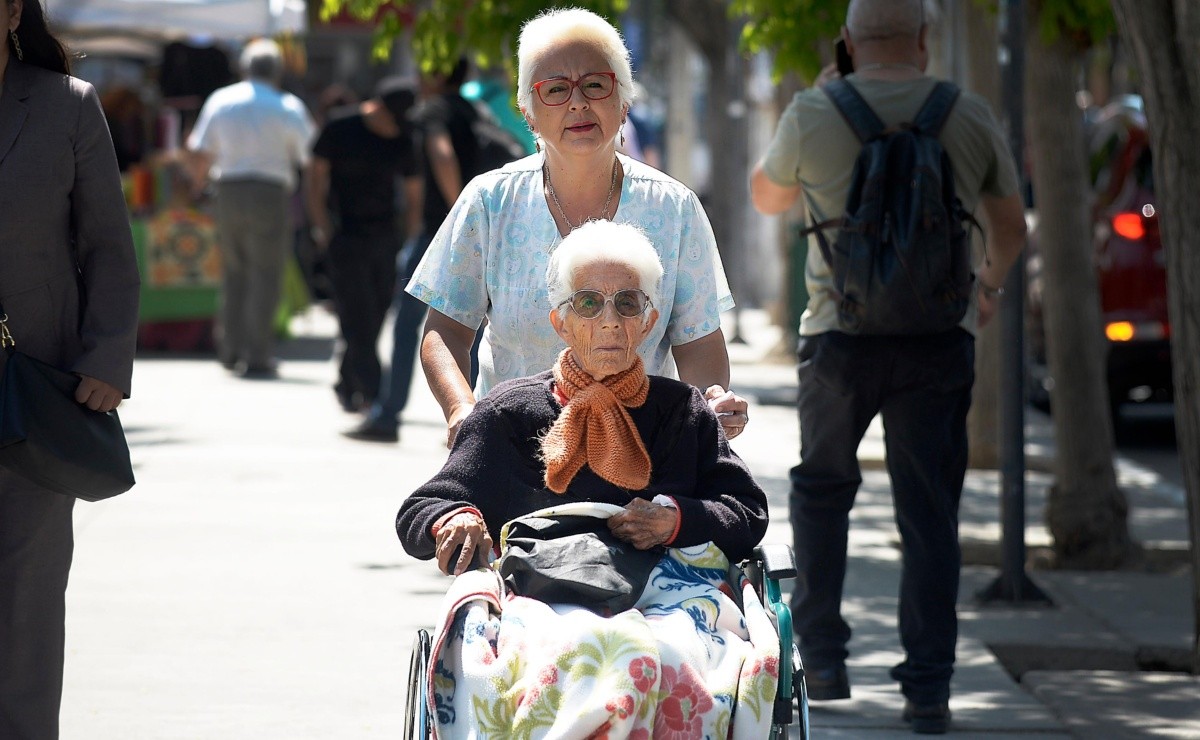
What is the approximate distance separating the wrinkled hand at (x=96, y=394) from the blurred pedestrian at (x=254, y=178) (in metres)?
9.66

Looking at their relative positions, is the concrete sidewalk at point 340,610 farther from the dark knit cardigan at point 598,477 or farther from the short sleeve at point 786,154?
the dark knit cardigan at point 598,477

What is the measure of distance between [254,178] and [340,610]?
7.59 meters

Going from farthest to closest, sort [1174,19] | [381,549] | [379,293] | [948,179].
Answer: [379,293] < [381,549] < [1174,19] < [948,179]

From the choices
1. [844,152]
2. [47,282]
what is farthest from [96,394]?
[844,152]

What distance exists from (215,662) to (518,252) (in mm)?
2363

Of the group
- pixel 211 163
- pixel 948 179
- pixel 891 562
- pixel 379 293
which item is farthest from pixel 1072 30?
pixel 211 163

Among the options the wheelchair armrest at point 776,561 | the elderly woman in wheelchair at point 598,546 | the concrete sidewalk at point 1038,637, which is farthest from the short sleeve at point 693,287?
the concrete sidewalk at point 1038,637

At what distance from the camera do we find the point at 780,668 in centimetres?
372

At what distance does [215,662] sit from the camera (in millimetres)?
6207

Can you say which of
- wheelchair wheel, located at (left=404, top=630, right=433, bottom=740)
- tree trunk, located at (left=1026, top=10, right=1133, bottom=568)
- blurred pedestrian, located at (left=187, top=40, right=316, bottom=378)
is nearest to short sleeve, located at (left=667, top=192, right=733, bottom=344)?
wheelchair wheel, located at (left=404, top=630, right=433, bottom=740)

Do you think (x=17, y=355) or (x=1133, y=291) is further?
(x=1133, y=291)

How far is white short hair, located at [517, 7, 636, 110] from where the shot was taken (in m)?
4.29

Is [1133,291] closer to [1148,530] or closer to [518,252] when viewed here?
[1148,530]

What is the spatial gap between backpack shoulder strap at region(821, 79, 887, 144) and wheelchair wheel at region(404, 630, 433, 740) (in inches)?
94.6
